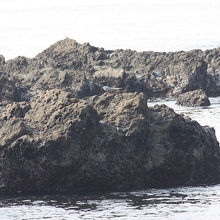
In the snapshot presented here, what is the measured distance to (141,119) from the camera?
95.3 feet

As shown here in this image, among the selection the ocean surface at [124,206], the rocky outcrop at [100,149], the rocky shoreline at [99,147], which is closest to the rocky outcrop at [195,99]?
the rocky shoreline at [99,147]

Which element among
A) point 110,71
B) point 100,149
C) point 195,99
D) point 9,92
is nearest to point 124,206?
point 100,149

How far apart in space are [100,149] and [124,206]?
3.78 m

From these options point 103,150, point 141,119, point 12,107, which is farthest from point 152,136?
point 12,107

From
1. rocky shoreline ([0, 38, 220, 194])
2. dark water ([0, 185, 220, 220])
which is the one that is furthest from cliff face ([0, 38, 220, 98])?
dark water ([0, 185, 220, 220])

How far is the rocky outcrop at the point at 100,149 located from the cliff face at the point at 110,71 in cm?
7082

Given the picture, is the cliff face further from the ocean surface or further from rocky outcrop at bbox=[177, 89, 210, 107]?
the ocean surface

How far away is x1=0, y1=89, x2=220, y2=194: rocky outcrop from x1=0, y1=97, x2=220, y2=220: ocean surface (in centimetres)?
83

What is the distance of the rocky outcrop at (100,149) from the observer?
1069 inches

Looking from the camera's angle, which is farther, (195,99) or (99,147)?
(195,99)

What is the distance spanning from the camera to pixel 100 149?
27.6 m

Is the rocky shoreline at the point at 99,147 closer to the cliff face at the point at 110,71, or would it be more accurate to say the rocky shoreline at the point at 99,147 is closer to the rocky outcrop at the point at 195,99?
the rocky outcrop at the point at 195,99

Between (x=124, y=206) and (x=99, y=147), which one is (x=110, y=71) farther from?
(x=124, y=206)

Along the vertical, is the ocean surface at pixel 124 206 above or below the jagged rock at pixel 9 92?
below
